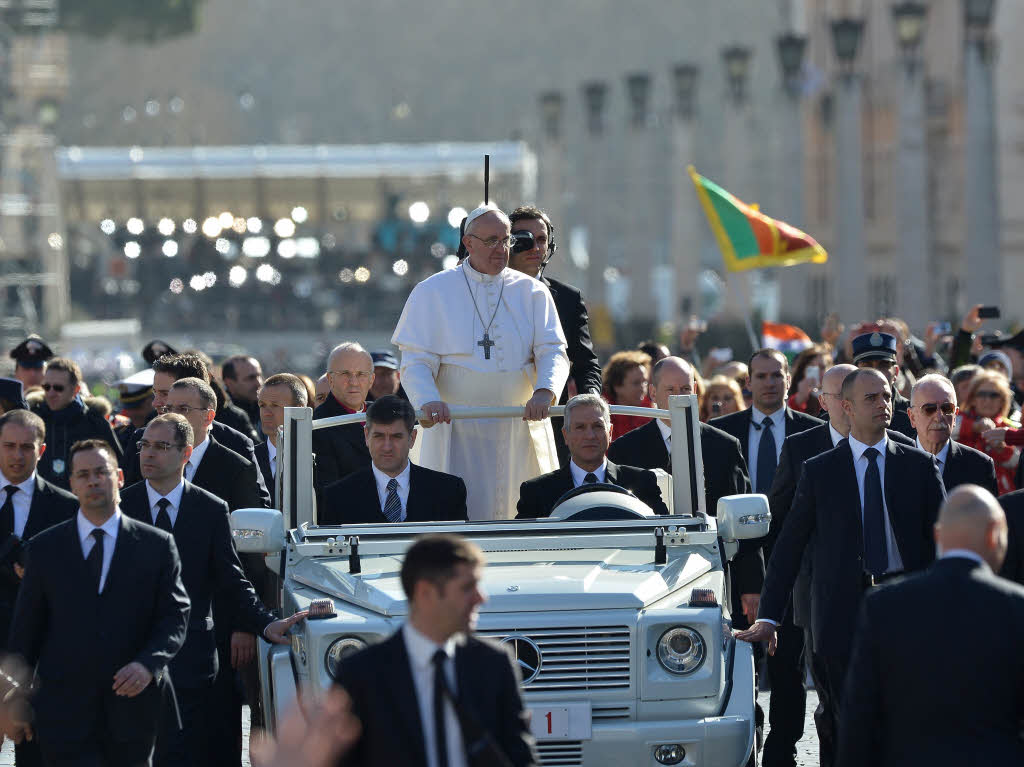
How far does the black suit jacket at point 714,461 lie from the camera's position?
413 inches

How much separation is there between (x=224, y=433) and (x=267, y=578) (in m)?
0.83

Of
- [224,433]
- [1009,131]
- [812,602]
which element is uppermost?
[1009,131]

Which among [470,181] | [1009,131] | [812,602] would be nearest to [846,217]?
[1009,131]

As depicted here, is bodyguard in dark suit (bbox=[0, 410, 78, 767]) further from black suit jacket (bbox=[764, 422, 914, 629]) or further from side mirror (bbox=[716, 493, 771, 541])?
black suit jacket (bbox=[764, 422, 914, 629])

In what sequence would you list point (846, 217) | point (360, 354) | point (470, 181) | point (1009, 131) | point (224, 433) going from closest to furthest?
point (224, 433), point (360, 354), point (846, 217), point (1009, 131), point (470, 181)

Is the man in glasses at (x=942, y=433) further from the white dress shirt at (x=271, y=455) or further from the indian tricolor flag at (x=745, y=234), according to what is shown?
the indian tricolor flag at (x=745, y=234)

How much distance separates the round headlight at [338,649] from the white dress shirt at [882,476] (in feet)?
7.41

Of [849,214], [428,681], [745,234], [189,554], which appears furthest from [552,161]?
[428,681]

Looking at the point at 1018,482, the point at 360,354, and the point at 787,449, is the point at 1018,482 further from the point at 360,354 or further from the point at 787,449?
the point at 360,354

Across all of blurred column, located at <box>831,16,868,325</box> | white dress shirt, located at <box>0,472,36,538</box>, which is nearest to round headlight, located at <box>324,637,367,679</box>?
white dress shirt, located at <box>0,472,36,538</box>

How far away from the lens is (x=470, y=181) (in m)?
55.3

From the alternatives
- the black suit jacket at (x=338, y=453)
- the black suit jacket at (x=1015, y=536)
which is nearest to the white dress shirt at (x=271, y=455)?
the black suit jacket at (x=338, y=453)

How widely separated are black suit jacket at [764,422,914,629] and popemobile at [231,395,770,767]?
2.81 feet

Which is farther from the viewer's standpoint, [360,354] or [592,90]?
[592,90]
